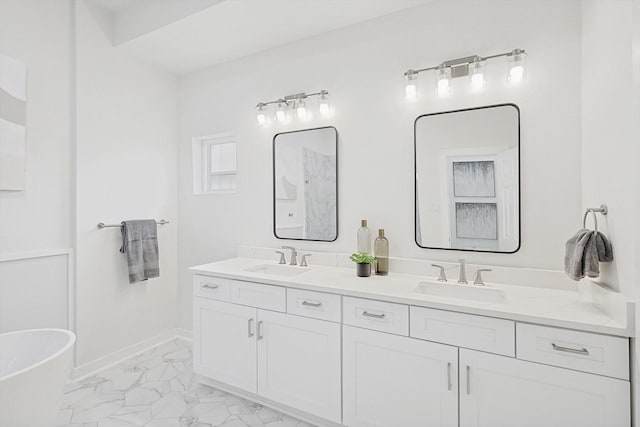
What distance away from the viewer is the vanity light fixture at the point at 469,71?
71.7 inches

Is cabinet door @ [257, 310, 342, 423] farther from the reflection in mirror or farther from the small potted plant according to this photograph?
the reflection in mirror

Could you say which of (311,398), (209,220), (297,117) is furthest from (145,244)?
(311,398)

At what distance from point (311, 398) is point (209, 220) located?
1823 mm

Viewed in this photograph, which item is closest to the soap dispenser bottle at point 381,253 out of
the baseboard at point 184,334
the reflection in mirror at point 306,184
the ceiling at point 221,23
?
the reflection in mirror at point 306,184

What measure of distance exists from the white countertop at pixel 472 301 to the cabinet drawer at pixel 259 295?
42 millimetres

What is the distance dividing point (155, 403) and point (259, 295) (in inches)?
39.3

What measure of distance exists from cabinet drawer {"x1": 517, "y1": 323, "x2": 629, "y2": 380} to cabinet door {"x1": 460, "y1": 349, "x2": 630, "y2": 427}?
0.10ft

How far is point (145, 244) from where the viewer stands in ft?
9.39

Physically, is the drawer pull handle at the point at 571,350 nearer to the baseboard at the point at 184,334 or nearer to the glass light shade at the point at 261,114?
the glass light shade at the point at 261,114

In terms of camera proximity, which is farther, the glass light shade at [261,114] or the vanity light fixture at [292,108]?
the glass light shade at [261,114]

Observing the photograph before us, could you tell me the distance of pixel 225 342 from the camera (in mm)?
2221

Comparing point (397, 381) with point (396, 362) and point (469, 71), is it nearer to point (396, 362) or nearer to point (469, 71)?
point (396, 362)

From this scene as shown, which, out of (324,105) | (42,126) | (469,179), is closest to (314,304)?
(469,179)

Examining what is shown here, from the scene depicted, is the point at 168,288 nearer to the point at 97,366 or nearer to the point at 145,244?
the point at 145,244
